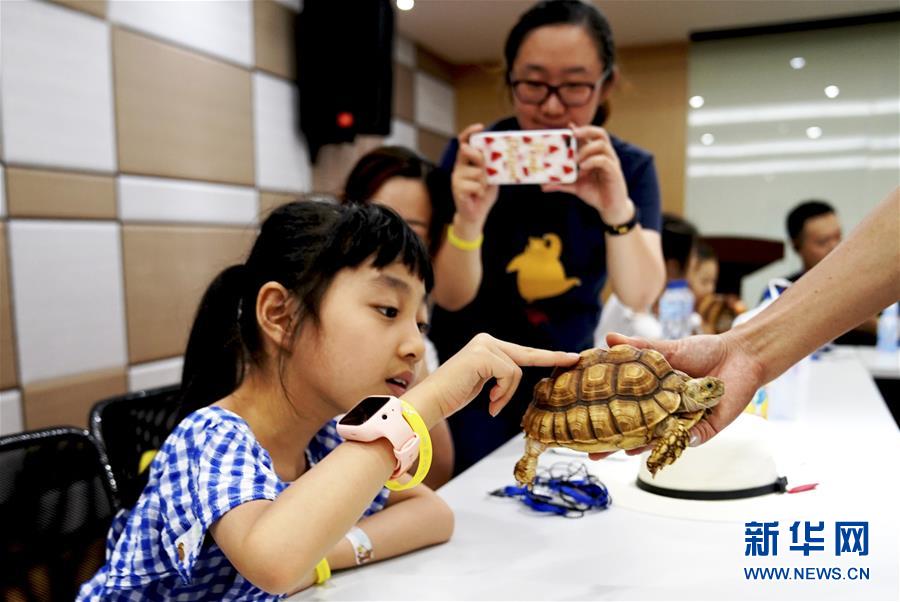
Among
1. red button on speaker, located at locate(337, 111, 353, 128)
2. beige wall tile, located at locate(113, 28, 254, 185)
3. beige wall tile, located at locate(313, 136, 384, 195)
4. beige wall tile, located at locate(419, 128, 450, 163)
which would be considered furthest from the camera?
beige wall tile, located at locate(419, 128, 450, 163)

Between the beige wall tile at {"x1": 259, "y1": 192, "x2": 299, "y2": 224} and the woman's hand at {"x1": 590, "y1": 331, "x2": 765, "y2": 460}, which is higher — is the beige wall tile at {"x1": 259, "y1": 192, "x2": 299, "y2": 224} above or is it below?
above

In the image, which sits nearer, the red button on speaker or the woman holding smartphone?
the woman holding smartphone

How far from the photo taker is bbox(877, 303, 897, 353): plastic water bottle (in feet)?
9.37

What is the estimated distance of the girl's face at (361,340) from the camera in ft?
2.55

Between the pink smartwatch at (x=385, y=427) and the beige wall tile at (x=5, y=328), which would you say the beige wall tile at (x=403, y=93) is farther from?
the pink smartwatch at (x=385, y=427)

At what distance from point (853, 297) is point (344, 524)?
581mm

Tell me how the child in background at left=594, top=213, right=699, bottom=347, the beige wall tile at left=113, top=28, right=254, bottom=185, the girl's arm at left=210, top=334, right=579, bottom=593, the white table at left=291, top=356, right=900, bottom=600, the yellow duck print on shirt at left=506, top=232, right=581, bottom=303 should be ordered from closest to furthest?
the girl's arm at left=210, top=334, right=579, bottom=593
the white table at left=291, top=356, right=900, bottom=600
the yellow duck print on shirt at left=506, top=232, right=581, bottom=303
the child in background at left=594, top=213, right=699, bottom=347
the beige wall tile at left=113, top=28, right=254, bottom=185

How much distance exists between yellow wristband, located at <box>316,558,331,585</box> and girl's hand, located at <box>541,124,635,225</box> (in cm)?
74

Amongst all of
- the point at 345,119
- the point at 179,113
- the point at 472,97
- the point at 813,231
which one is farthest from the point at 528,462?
the point at 472,97

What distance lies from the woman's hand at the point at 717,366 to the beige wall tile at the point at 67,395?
4.82ft

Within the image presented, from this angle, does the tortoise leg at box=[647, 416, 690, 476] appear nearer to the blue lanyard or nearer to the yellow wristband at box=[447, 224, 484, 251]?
the blue lanyard

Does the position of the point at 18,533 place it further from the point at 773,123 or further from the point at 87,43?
the point at 773,123

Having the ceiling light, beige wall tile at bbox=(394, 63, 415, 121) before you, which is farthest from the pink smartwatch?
the ceiling light

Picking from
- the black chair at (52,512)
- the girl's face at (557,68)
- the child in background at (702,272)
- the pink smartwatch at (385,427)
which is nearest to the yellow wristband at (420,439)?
the pink smartwatch at (385,427)
